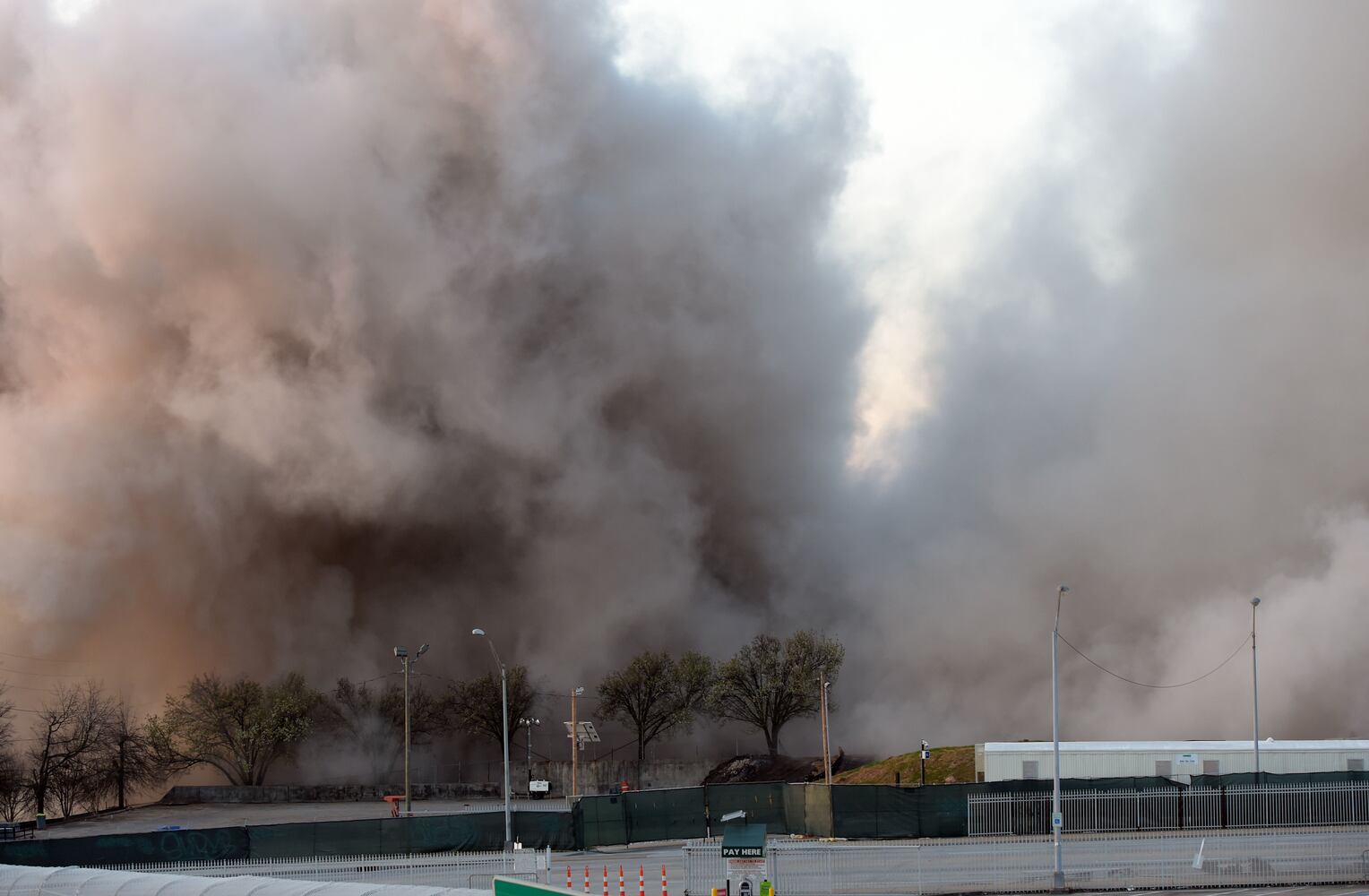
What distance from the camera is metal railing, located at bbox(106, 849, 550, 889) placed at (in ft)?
119

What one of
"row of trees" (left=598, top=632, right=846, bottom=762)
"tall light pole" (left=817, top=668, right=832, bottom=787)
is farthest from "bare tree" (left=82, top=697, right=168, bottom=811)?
"tall light pole" (left=817, top=668, right=832, bottom=787)

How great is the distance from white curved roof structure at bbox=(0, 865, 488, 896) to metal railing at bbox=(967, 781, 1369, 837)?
35.6 metres

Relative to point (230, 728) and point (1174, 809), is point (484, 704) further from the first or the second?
point (1174, 809)

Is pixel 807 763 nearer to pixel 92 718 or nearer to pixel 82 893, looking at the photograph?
pixel 92 718

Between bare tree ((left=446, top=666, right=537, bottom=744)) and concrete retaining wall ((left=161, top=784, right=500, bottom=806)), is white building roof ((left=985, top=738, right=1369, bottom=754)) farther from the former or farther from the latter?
bare tree ((left=446, top=666, right=537, bottom=744))

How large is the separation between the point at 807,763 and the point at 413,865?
54.0 meters

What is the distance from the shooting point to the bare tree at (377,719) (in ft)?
307

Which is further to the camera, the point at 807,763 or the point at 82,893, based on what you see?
the point at 807,763

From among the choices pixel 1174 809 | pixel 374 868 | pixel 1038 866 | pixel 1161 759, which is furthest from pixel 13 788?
pixel 1174 809

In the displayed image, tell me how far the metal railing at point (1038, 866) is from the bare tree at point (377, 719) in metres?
59.0

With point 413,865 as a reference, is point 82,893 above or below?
above

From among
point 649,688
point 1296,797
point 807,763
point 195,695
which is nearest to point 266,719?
point 195,695

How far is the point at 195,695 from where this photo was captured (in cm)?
8869

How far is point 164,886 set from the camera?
57.9 ft
